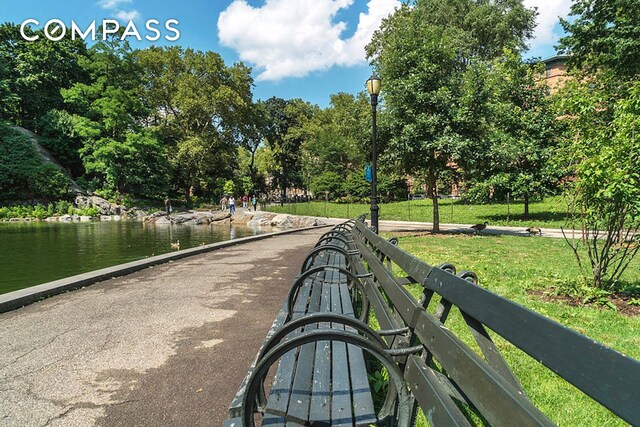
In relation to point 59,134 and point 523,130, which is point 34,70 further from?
point 523,130

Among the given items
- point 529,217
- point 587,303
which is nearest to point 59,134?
point 529,217

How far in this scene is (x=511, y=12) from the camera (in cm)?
3156

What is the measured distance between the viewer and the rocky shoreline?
2459 centimetres

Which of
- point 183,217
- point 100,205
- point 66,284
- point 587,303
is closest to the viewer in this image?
point 587,303

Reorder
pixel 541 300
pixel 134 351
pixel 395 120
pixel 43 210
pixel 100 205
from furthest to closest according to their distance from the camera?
pixel 100 205
pixel 43 210
pixel 395 120
pixel 541 300
pixel 134 351

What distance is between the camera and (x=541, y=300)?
17.5 feet

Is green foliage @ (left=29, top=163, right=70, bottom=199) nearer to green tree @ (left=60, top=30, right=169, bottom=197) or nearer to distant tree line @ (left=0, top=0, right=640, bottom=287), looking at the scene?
distant tree line @ (left=0, top=0, right=640, bottom=287)

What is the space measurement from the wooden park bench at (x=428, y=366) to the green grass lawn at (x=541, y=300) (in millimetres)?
97

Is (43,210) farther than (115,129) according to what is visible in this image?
No

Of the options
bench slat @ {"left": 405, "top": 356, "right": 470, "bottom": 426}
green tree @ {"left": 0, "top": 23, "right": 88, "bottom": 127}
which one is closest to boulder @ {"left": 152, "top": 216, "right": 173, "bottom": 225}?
green tree @ {"left": 0, "top": 23, "right": 88, "bottom": 127}

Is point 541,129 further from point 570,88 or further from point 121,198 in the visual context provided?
point 121,198

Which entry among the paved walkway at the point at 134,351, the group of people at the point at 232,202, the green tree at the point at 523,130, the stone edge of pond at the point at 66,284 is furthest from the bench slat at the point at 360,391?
the group of people at the point at 232,202

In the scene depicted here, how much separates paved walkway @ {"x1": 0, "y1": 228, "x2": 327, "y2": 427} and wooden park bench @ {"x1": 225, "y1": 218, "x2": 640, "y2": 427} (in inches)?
Result: 29.4

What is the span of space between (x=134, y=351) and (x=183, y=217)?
26.8 m
